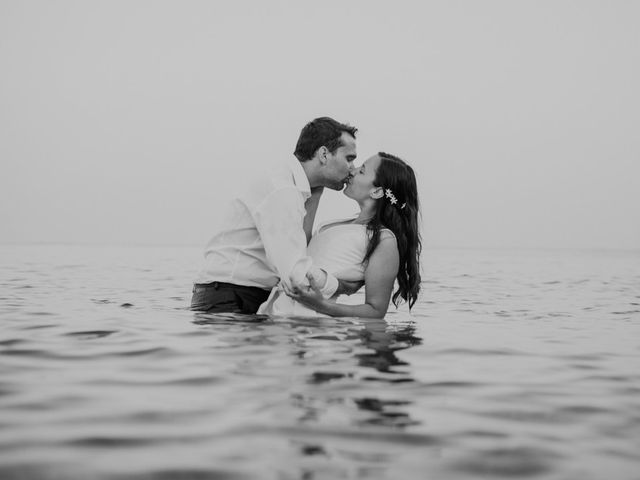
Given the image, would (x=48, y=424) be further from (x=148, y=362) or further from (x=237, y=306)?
(x=237, y=306)

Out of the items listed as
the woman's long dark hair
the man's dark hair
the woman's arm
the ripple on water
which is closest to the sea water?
the ripple on water

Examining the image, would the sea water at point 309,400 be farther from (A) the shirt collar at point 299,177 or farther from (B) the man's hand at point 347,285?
(A) the shirt collar at point 299,177

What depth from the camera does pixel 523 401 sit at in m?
3.59

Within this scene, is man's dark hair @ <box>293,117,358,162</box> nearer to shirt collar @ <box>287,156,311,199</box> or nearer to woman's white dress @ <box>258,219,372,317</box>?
shirt collar @ <box>287,156,311,199</box>

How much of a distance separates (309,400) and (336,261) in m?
3.10

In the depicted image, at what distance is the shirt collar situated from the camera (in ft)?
19.9

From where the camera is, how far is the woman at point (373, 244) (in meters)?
6.25

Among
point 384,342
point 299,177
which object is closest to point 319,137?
point 299,177

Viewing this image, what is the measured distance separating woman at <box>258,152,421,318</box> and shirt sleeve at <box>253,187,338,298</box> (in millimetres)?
459

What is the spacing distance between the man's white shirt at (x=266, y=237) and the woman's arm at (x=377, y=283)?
23 centimetres

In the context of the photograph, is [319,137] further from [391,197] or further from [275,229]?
[275,229]

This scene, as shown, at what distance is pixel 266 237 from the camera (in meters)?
5.75

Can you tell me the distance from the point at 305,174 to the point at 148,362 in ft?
7.86

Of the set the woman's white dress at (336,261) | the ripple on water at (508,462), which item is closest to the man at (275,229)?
the woman's white dress at (336,261)
